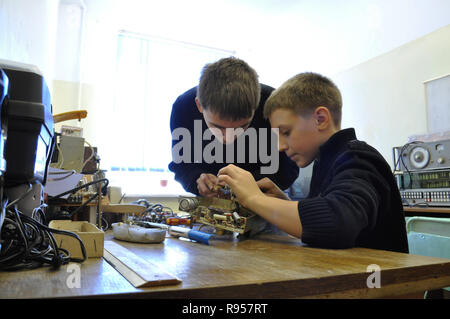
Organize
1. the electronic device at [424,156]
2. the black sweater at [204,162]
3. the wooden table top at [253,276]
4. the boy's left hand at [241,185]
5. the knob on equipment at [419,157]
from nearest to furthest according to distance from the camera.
Result: the wooden table top at [253,276], the boy's left hand at [241,185], the black sweater at [204,162], the electronic device at [424,156], the knob on equipment at [419,157]

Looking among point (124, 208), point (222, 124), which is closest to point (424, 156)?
point (222, 124)

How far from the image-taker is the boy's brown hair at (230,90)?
3.40 feet

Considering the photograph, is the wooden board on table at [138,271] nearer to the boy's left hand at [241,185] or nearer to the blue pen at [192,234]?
the blue pen at [192,234]

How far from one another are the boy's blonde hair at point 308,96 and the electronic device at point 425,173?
50.5 inches

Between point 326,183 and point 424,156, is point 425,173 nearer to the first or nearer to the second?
point 424,156

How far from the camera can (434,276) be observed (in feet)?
1.63

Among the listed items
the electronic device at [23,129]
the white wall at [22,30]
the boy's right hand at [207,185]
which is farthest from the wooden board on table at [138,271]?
the white wall at [22,30]

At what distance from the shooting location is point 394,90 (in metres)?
2.82

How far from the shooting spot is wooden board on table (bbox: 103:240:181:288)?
36 cm

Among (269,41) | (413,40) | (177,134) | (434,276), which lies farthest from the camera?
(269,41)

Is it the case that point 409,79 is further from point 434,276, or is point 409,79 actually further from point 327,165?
point 434,276

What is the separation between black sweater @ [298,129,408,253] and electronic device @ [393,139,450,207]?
134cm
